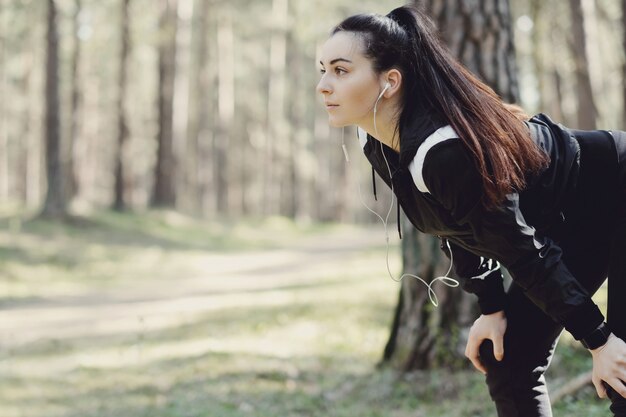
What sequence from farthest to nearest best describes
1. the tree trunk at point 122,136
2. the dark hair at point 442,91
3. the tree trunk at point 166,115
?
the tree trunk at point 166,115, the tree trunk at point 122,136, the dark hair at point 442,91

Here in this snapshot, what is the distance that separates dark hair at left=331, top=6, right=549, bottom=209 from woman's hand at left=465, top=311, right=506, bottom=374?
59 centimetres

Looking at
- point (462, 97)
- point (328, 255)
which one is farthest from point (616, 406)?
point (328, 255)

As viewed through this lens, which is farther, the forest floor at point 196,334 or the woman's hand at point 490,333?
the forest floor at point 196,334

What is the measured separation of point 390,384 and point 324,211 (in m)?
33.7

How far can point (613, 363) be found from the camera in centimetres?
251

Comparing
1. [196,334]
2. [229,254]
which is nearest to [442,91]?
[196,334]

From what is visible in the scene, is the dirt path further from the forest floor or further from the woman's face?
the woman's face

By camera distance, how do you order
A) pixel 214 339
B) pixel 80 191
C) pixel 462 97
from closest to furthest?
pixel 462 97
pixel 214 339
pixel 80 191

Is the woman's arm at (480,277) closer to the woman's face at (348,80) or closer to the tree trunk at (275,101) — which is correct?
the woman's face at (348,80)

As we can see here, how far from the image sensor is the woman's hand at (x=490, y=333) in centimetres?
287

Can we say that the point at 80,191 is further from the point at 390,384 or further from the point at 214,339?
the point at 390,384

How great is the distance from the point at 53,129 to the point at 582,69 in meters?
13.1

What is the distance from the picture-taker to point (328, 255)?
20.4 meters

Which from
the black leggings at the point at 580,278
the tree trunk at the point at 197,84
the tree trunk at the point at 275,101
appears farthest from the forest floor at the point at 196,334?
the tree trunk at the point at 275,101
